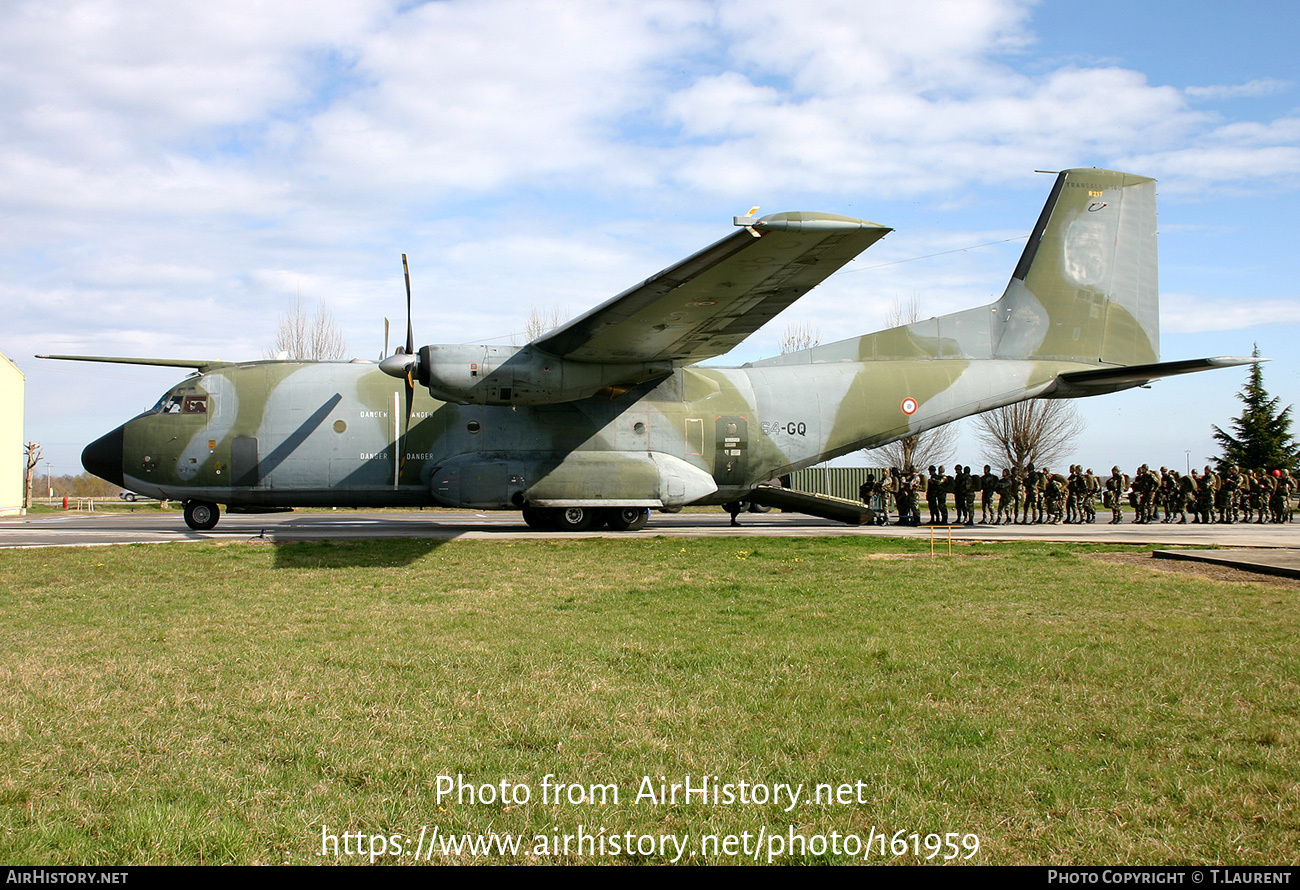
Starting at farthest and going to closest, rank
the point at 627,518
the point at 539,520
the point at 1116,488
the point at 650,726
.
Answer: the point at 1116,488, the point at 539,520, the point at 627,518, the point at 650,726

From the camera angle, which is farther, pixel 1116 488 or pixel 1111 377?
pixel 1116 488

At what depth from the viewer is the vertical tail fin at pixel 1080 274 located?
2064 cm

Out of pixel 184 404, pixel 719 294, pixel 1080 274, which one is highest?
pixel 1080 274

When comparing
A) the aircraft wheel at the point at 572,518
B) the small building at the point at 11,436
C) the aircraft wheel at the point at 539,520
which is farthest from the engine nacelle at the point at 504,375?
the small building at the point at 11,436

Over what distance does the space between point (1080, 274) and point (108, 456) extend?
73.7ft

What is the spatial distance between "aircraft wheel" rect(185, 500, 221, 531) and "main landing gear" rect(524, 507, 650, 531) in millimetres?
7079

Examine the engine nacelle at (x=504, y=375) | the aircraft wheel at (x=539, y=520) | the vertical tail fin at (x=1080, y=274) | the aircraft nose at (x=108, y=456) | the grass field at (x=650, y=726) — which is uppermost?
the vertical tail fin at (x=1080, y=274)

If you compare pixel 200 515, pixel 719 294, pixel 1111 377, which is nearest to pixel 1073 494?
pixel 1111 377

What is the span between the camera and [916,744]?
4531 millimetres

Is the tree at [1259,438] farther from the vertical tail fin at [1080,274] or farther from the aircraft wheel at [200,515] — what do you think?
the aircraft wheel at [200,515]

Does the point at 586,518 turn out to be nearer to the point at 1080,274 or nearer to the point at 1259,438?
the point at 1080,274

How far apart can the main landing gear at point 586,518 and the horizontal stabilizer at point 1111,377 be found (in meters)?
10.3

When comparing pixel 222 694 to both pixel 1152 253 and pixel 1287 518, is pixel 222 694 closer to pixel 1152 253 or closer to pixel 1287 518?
pixel 1152 253

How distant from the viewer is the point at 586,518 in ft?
64.6
